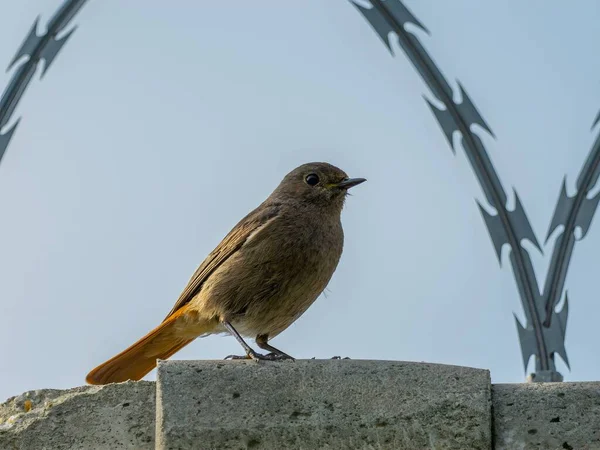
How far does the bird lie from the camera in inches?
185

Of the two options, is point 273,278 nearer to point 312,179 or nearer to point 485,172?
point 312,179

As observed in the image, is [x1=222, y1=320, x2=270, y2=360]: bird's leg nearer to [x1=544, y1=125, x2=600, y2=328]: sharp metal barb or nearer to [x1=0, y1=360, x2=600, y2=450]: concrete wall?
[x1=0, y1=360, x2=600, y2=450]: concrete wall

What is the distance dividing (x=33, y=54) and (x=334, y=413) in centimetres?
296

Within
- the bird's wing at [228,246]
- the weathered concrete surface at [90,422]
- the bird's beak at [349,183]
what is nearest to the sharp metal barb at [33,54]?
the bird's wing at [228,246]

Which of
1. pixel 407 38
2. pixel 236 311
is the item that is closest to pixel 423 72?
pixel 407 38

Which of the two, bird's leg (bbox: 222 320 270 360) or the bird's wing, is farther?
the bird's wing

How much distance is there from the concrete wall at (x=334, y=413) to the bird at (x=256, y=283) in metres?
1.16

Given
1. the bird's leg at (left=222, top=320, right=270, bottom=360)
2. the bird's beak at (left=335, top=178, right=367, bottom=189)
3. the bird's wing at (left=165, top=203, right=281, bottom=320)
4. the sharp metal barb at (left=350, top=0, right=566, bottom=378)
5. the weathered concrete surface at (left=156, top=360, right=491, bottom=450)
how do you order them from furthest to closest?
the sharp metal barb at (left=350, top=0, right=566, bottom=378)
the bird's beak at (left=335, top=178, right=367, bottom=189)
the bird's wing at (left=165, top=203, right=281, bottom=320)
the bird's leg at (left=222, top=320, right=270, bottom=360)
the weathered concrete surface at (left=156, top=360, right=491, bottom=450)

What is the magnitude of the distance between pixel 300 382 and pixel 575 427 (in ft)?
2.64

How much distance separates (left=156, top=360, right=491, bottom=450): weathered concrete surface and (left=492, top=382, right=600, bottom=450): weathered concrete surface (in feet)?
0.21

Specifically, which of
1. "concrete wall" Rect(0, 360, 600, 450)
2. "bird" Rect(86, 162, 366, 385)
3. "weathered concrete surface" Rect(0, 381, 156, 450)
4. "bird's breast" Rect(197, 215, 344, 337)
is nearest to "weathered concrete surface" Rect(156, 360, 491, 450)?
"concrete wall" Rect(0, 360, 600, 450)

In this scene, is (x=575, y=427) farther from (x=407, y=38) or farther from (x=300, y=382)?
(x=407, y=38)

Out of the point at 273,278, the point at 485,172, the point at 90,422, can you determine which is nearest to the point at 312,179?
the point at 273,278

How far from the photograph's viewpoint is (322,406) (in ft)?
10.6
